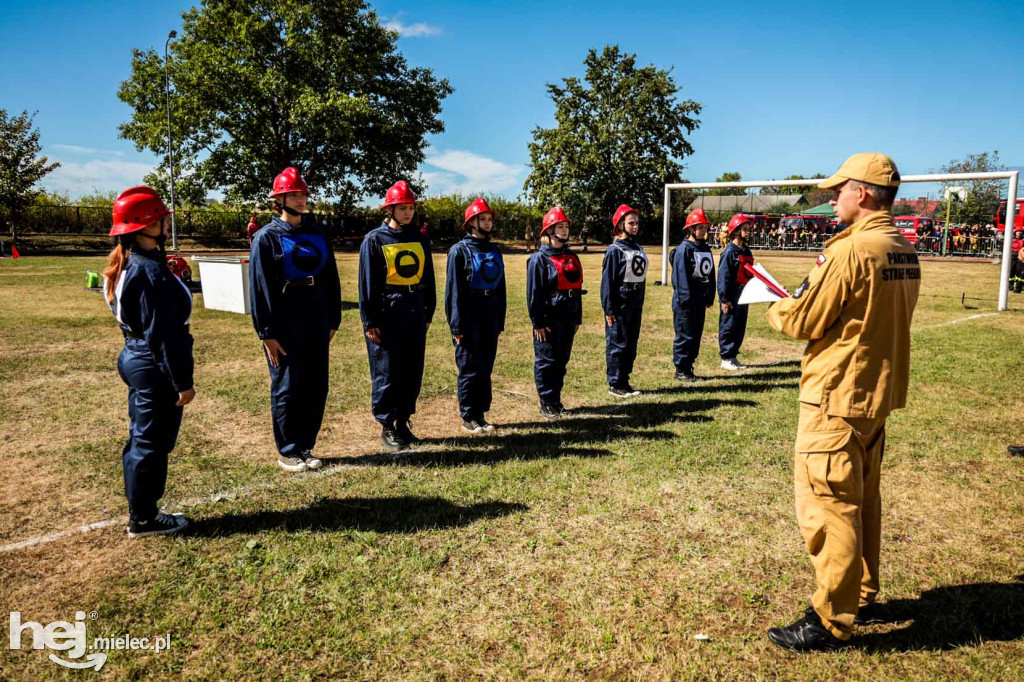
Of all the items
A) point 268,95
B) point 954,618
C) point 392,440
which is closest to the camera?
point 954,618

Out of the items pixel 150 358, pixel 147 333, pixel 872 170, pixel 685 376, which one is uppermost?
pixel 872 170

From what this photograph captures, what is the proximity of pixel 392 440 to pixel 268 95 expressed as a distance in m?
32.8

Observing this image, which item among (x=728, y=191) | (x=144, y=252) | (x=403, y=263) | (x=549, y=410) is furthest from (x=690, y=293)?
(x=728, y=191)

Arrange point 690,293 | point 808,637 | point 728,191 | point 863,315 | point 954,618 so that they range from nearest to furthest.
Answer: point 863,315 < point 808,637 < point 954,618 < point 690,293 < point 728,191

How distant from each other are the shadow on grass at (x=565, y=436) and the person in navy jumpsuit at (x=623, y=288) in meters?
0.70

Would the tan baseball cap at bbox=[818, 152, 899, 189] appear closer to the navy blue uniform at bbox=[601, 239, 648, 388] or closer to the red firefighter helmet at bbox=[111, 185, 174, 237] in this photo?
the red firefighter helmet at bbox=[111, 185, 174, 237]

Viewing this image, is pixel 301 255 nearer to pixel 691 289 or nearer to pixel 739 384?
pixel 691 289

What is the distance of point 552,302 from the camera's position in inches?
280

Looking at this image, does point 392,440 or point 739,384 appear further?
point 739,384

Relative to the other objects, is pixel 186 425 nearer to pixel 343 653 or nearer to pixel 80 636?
pixel 80 636

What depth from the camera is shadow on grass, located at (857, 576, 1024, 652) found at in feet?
10.6

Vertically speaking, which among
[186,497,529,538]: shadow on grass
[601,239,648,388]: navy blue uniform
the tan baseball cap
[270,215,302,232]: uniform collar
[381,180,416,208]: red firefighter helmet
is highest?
[381,180,416,208]: red firefighter helmet

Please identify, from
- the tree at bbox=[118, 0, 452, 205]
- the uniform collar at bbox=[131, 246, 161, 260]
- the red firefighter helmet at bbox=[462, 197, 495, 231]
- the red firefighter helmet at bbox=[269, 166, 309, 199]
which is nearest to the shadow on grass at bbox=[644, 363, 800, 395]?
the red firefighter helmet at bbox=[462, 197, 495, 231]

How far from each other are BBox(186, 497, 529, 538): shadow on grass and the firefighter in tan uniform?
2.20 m
